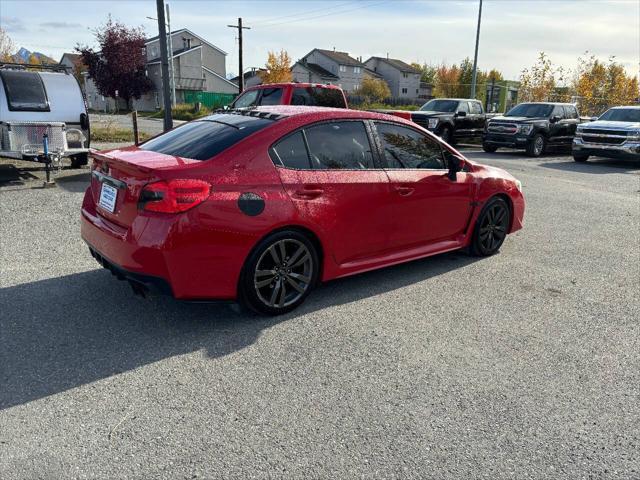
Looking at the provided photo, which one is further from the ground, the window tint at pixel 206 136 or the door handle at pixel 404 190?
the window tint at pixel 206 136

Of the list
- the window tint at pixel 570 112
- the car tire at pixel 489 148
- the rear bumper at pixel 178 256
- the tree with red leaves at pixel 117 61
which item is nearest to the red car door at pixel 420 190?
the rear bumper at pixel 178 256

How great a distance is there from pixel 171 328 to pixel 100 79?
56770 mm

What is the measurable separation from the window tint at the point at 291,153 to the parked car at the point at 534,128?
51.7 feet

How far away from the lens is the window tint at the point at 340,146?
421 cm

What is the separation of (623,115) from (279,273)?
17289 millimetres

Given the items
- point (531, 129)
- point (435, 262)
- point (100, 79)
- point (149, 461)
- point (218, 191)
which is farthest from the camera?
point (100, 79)

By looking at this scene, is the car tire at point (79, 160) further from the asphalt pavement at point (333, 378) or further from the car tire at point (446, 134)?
the car tire at point (446, 134)

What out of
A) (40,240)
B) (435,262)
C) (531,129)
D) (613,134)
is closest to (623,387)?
(435,262)

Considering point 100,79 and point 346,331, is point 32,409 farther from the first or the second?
point 100,79

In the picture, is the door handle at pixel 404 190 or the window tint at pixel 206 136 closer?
the window tint at pixel 206 136

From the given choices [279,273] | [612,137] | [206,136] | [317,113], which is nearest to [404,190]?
[317,113]

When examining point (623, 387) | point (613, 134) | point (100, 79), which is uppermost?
point (100, 79)

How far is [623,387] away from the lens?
3.29 m

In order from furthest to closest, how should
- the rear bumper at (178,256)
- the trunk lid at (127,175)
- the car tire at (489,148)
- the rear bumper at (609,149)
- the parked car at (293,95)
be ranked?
the car tire at (489,148) → the rear bumper at (609,149) → the parked car at (293,95) → the trunk lid at (127,175) → the rear bumper at (178,256)
